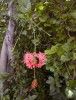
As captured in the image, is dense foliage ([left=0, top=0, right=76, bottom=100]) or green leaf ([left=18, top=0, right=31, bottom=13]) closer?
dense foliage ([left=0, top=0, right=76, bottom=100])

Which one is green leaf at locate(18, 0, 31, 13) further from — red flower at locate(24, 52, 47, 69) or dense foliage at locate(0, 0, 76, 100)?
red flower at locate(24, 52, 47, 69)

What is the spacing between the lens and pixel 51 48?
2.73ft

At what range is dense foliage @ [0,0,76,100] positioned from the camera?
80 cm

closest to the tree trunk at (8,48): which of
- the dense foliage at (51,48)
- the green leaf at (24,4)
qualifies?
the dense foliage at (51,48)

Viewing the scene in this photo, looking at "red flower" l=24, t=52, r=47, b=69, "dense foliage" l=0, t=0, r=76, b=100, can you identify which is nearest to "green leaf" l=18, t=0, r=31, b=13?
"dense foliage" l=0, t=0, r=76, b=100

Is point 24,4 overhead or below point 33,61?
overhead

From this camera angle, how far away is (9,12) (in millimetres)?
1367

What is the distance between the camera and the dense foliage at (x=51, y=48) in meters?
0.80

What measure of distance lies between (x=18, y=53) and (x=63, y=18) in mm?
603

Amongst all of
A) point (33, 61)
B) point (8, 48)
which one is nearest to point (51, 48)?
point (33, 61)

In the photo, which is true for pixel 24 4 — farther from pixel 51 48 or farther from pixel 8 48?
pixel 8 48

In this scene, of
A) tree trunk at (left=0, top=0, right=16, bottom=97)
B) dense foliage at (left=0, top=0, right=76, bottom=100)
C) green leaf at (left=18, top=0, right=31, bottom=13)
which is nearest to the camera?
dense foliage at (left=0, top=0, right=76, bottom=100)

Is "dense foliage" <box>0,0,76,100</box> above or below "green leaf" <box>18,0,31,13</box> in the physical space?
below

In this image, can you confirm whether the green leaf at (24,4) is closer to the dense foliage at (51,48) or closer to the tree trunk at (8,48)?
the dense foliage at (51,48)
